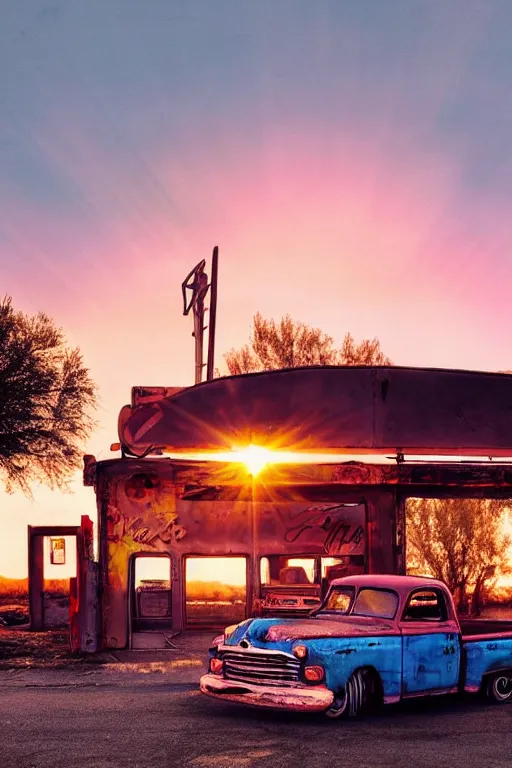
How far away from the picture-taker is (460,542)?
30547 millimetres

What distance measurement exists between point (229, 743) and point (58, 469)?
23.4 metres

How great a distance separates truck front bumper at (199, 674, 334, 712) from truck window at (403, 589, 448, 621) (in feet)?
5.84

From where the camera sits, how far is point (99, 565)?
1873 centimetres

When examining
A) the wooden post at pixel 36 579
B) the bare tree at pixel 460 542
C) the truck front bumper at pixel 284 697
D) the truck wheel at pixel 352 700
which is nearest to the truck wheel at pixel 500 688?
the truck wheel at pixel 352 700

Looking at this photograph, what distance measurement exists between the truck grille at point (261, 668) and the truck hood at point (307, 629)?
6.3 inches

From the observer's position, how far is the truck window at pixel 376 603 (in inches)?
465

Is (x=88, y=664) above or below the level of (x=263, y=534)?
below

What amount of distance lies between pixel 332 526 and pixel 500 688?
7.39 meters

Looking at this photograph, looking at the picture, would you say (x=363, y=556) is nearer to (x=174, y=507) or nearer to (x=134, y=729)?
(x=174, y=507)

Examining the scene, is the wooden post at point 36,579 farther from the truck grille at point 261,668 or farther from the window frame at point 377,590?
the truck grille at point 261,668

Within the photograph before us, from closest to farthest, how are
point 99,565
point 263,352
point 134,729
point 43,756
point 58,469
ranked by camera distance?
point 43,756 < point 134,729 < point 99,565 < point 58,469 < point 263,352

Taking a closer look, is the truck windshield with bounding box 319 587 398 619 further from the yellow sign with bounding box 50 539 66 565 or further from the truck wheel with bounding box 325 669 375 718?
the yellow sign with bounding box 50 539 66 565

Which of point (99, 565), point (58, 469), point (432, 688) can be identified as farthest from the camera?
point (58, 469)

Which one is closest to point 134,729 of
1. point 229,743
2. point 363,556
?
point 229,743
